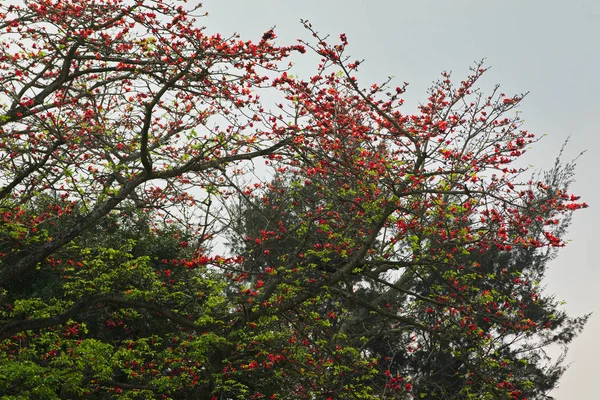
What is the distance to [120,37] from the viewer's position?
9836 mm

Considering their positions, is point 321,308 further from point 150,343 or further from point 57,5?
point 57,5

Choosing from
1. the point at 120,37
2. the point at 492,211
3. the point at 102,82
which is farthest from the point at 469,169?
the point at 102,82

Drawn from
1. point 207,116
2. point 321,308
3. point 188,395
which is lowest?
point 188,395

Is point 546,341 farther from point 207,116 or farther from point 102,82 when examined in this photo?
point 102,82

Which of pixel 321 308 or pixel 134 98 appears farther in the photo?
pixel 321 308

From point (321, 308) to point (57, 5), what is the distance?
1333cm

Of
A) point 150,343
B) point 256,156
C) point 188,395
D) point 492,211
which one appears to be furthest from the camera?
point 150,343

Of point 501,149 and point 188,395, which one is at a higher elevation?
point 501,149

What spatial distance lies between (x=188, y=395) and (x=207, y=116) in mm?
5500

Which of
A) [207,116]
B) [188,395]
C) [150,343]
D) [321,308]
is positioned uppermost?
[321,308]

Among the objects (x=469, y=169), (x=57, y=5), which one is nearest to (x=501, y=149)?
(x=469, y=169)

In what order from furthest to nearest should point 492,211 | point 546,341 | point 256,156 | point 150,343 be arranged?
point 546,341, point 150,343, point 256,156, point 492,211

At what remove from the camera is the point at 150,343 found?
45.8 feet

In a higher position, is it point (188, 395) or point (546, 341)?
point (546, 341)
